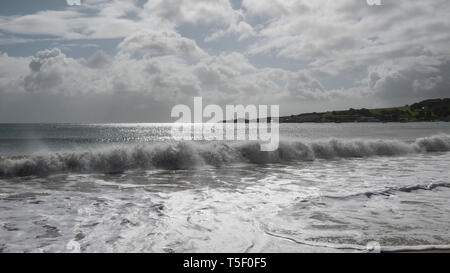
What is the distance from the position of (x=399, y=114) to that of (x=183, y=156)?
166 meters

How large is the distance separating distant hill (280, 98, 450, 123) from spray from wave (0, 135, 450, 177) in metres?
146

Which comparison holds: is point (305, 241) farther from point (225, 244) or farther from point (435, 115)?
point (435, 115)

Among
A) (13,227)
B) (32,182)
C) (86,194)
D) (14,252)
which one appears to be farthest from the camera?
(32,182)

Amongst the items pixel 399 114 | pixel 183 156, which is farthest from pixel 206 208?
pixel 399 114

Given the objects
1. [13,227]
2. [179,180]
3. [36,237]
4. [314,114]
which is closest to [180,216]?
[36,237]

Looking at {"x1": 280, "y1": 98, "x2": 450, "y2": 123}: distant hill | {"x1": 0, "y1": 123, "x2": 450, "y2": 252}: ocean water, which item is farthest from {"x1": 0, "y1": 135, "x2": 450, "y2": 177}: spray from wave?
{"x1": 280, "y1": 98, "x2": 450, "y2": 123}: distant hill

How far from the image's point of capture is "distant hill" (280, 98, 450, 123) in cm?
15275

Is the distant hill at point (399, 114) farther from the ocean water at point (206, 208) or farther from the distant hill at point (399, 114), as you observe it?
the ocean water at point (206, 208)

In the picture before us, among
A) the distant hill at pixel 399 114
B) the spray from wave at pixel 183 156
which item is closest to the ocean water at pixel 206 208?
the spray from wave at pixel 183 156

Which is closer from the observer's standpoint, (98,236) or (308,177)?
(98,236)

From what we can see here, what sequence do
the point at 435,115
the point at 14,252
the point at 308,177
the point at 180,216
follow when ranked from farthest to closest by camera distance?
1. the point at 435,115
2. the point at 308,177
3. the point at 180,216
4. the point at 14,252

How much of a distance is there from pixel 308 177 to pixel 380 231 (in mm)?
7438

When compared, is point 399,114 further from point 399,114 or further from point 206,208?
point 206,208

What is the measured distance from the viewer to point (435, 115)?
151625 millimetres
